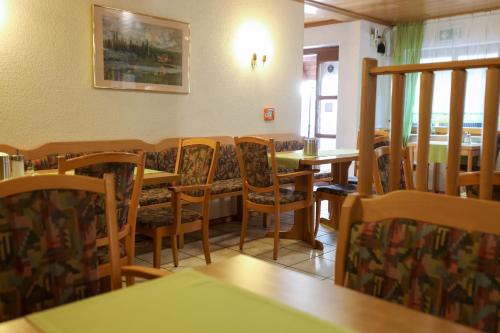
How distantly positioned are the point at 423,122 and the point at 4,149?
9.70 ft

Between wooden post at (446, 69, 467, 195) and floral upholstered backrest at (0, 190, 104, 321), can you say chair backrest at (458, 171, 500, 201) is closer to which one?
wooden post at (446, 69, 467, 195)

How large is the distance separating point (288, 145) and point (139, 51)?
217 centimetres

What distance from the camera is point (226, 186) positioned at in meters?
4.29

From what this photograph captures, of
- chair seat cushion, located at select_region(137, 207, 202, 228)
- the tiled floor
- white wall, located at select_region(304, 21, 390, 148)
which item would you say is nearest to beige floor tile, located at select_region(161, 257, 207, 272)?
the tiled floor

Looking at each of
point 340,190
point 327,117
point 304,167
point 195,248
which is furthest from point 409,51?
point 195,248

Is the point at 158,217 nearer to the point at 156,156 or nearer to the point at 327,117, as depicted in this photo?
the point at 156,156

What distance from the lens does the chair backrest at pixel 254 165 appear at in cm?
367

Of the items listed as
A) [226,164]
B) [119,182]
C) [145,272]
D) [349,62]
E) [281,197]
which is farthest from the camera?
[349,62]

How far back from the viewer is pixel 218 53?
477cm

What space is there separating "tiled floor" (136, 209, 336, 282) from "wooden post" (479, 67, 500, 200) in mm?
1768

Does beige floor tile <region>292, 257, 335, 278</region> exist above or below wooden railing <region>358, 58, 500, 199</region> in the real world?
below

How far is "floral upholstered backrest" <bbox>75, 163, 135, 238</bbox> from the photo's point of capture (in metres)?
2.24

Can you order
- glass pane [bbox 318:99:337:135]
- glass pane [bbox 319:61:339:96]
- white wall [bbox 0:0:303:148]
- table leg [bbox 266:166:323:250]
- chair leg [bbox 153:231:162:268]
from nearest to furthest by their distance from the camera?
chair leg [bbox 153:231:162:268] → white wall [bbox 0:0:303:148] → table leg [bbox 266:166:323:250] → glass pane [bbox 319:61:339:96] → glass pane [bbox 318:99:337:135]

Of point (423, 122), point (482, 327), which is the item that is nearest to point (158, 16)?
Result: point (423, 122)
